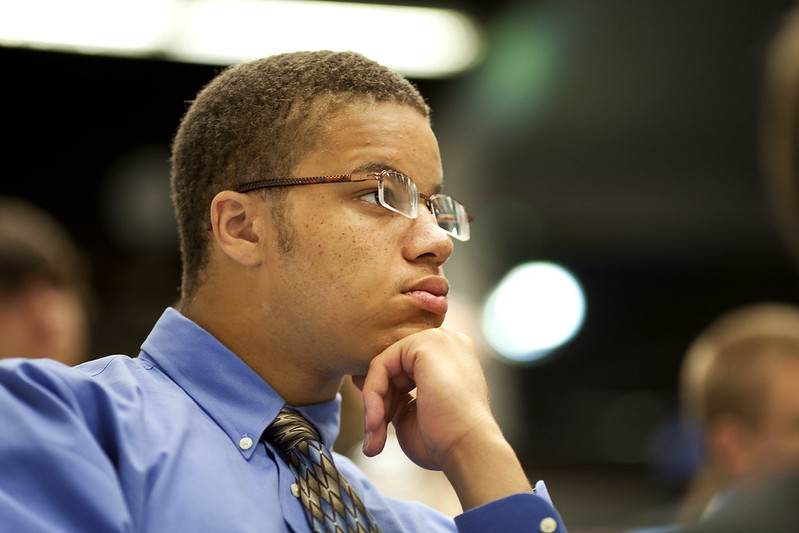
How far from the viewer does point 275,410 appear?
1424 mm

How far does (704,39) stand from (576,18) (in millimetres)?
864

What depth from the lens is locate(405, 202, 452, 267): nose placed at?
1.49 meters

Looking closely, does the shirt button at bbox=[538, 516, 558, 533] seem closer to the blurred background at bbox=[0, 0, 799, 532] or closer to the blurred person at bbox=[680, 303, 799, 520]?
the blurred person at bbox=[680, 303, 799, 520]

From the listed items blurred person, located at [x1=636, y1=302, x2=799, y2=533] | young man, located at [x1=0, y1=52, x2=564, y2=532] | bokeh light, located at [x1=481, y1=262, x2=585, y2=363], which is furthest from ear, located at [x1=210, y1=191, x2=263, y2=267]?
bokeh light, located at [x1=481, y1=262, x2=585, y2=363]

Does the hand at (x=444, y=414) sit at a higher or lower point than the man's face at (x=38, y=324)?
lower

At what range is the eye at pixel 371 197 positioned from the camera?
1506 mm

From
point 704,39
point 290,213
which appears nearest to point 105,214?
point 704,39

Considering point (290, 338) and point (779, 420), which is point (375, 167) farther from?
point (779, 420)

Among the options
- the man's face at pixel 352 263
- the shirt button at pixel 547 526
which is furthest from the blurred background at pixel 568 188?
the shirt button at pixel 547 526

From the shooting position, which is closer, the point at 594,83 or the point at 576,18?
the point at 576,18

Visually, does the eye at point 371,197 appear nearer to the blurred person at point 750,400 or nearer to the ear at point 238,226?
the ear at point 238,226

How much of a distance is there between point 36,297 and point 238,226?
0.99 meters

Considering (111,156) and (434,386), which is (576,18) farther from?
(434,386)

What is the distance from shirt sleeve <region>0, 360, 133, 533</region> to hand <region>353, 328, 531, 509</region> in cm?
43
